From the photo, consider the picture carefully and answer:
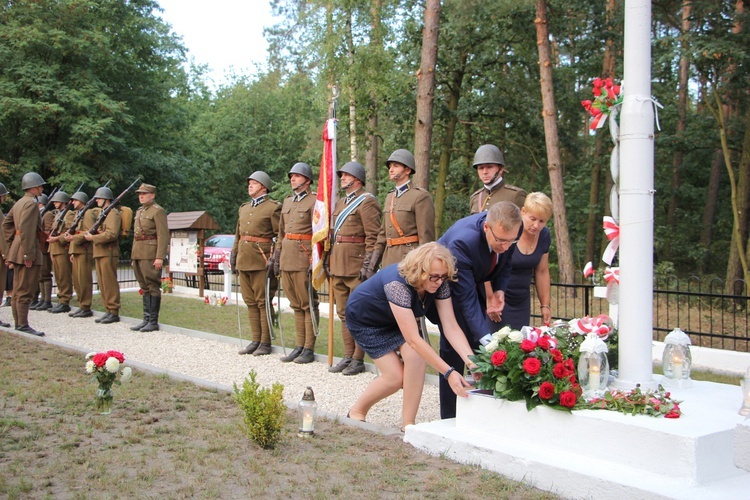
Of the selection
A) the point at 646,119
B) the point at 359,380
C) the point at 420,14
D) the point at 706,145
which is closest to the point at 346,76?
the point at 420,14

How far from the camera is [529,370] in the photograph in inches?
176

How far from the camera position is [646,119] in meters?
4.70

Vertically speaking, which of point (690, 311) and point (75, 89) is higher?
point (75, 89)

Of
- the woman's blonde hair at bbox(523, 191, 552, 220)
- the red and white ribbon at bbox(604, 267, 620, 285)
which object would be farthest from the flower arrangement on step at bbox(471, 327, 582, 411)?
the woman's blonde hair at bbox(523, 191, 552, 220)

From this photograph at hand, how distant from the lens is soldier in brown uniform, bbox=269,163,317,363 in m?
8.97

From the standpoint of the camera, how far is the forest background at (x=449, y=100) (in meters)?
17.1

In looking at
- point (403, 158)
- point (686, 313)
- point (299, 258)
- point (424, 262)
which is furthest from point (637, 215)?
point (686, 313)

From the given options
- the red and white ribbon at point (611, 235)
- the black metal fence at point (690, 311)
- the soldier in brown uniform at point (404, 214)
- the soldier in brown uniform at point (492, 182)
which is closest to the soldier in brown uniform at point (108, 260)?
the black metal fence at point (690, 311)

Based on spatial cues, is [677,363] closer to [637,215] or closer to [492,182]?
[637,215]

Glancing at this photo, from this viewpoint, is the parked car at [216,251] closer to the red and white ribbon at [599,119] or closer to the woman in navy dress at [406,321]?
the woman in navy dress at [406,321]

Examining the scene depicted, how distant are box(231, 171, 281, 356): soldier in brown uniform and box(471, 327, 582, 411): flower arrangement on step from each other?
5.10m

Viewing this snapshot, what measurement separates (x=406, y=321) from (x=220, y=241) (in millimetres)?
21742

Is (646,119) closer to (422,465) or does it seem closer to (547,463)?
(547,463)

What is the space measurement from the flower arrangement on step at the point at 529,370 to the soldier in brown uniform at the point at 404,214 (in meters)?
2.85
